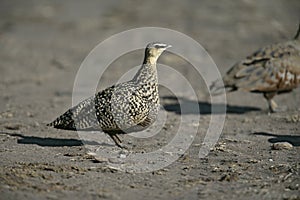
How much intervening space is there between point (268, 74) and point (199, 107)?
156cm

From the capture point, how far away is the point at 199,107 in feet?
34.0

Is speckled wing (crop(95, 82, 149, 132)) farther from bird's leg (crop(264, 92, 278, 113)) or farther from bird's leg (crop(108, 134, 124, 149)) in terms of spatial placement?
bird's leg (crop(264, 92, 278, 113))

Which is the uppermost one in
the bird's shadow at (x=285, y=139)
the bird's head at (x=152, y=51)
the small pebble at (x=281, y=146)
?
the bird's head at (x=152, y=51)

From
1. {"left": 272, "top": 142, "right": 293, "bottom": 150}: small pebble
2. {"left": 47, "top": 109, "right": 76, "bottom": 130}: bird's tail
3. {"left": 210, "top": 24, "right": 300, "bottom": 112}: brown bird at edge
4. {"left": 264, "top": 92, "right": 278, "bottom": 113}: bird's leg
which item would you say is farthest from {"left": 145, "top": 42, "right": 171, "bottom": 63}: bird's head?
{"left": 264, "top": 92, "right": 278, "bottom": 113}: bird's leg

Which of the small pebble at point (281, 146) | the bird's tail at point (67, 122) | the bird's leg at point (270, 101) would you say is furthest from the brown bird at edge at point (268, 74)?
the bird's tail at point (67, 122)

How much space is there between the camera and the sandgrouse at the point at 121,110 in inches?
274

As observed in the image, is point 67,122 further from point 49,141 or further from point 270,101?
point 270,101

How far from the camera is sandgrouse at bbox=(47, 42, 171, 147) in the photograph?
6949 mm

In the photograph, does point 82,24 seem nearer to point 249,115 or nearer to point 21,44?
point 21,44

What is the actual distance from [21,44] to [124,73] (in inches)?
186

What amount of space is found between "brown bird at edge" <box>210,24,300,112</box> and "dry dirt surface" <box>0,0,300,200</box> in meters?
0.49

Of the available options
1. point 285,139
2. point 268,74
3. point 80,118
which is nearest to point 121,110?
point 80,118

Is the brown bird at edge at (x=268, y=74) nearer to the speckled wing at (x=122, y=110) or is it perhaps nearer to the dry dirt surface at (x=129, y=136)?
the dry dirt surface at (x=129, y=136)

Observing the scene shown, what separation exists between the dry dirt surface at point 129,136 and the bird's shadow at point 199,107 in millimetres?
37
